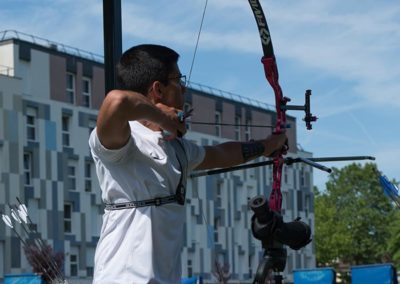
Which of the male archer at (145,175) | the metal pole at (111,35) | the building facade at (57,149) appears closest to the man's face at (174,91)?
the male archer at (145,175)

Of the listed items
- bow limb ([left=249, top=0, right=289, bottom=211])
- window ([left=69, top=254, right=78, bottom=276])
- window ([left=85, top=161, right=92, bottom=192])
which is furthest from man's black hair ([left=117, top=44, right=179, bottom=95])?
window ([left=85, top=161, right=92, bottom=192])

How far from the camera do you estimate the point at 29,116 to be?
1639 inches

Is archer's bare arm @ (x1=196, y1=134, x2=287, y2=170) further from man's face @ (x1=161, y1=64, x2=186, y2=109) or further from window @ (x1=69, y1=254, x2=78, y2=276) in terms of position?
window @ (x1=69, y1=254, x2=78, y2=276)

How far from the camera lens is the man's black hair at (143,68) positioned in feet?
10.5

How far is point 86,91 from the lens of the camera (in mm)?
44938

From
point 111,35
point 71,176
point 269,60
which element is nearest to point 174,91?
point 269,60

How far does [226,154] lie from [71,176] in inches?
1587

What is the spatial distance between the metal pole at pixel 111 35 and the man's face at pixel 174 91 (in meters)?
1.14

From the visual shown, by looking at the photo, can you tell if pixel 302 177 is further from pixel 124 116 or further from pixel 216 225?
pixel 124 116

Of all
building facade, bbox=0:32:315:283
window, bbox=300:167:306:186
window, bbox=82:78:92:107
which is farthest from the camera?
window, bbox=300:167:306:186

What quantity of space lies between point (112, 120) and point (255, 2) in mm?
1577

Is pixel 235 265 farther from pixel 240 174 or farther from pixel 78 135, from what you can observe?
pixel 78 135

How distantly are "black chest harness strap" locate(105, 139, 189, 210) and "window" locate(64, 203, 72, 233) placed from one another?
132 ft

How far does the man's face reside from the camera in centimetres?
322
